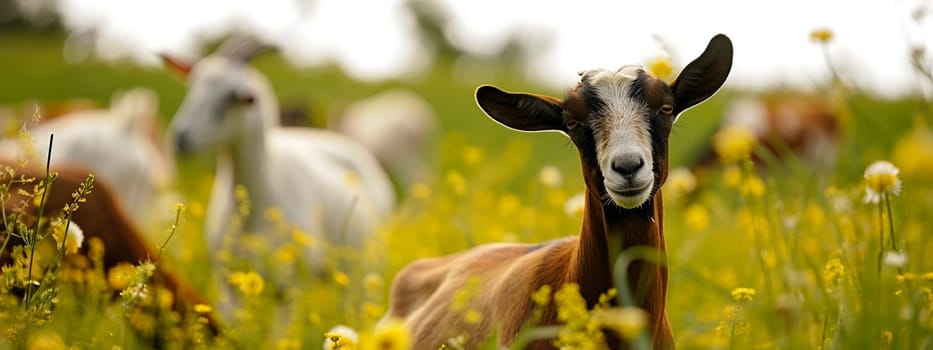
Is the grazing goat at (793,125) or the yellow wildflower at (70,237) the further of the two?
the grazing goat at (793,125)

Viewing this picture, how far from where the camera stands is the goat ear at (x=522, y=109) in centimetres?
312

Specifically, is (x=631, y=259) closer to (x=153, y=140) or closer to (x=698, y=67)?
(x=698, y=67)

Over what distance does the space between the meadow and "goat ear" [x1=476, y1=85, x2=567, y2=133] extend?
192 mm

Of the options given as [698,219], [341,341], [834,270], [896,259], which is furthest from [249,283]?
[698,219]

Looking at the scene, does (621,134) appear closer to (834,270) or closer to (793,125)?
(834,270)

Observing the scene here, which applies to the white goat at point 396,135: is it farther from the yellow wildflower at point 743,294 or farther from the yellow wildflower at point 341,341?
the yellow wildflower at point 743,294

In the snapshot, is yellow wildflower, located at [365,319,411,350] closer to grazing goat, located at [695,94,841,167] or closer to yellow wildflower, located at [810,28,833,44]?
yellow wildflower, located at [810,28,833,44]

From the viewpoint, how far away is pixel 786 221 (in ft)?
12.4

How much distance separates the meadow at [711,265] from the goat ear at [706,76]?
0.67 ft

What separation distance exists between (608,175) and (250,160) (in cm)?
390

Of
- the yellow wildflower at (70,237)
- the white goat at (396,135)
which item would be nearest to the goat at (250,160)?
the yellow wildflower at (70,237)

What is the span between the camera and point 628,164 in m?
2.73

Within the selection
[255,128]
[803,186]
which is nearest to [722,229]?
[803,186]

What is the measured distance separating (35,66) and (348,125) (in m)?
8.30
